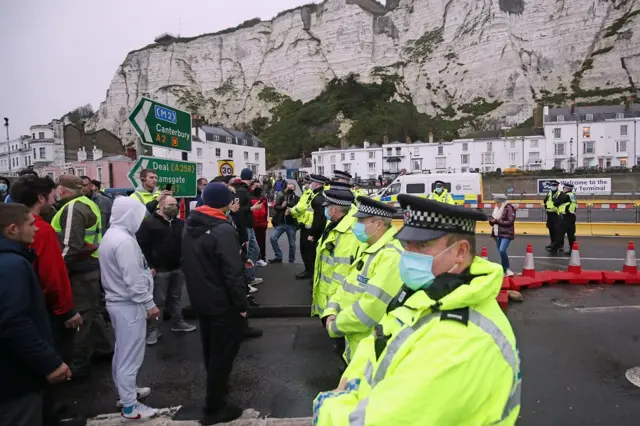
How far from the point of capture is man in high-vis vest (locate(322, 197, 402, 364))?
109 inches

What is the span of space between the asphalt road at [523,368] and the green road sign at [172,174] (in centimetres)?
224

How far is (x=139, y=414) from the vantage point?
370cm

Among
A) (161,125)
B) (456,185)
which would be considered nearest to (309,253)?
(161,125)

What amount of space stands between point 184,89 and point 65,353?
108079 millimetres

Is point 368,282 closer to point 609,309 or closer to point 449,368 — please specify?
point 449,368

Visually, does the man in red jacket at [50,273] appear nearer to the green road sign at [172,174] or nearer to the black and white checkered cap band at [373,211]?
the green road sign at [172,174]

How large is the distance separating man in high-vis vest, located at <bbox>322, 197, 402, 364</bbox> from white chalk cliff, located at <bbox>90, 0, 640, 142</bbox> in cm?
8686

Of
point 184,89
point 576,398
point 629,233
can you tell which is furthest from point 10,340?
point 184,89

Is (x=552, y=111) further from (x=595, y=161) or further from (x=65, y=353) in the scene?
(x=65, y=353)

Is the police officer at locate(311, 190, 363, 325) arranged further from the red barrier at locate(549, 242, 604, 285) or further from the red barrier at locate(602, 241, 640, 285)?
the red barrier at locate(602, 241, 640, 285)

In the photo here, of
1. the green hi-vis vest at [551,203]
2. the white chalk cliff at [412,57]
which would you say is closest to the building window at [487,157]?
the white chalk cliff at [412,57]

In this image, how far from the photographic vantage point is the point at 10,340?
→ 243 centimetres

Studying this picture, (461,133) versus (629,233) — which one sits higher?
(461,133)

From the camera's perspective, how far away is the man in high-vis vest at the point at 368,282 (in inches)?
109
